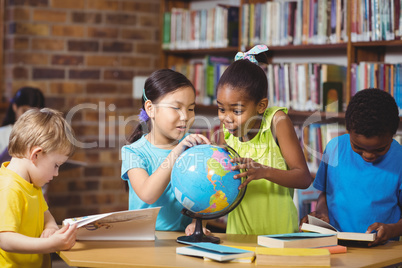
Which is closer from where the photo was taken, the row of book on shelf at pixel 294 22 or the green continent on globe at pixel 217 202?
the green continent on globe at pixel 217 202

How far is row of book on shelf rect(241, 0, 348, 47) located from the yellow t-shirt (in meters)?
2.49

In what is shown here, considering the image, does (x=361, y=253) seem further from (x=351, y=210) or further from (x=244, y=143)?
(x=244, y=143)

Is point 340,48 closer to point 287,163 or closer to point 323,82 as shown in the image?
point 323,82

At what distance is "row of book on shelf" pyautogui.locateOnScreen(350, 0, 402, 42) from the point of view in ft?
10.8

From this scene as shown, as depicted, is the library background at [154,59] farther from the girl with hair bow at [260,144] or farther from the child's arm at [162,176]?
the child's arm at [162,176]

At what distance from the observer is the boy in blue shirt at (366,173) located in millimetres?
1983

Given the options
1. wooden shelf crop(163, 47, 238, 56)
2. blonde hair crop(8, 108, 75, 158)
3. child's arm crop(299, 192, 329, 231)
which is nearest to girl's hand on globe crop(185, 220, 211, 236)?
child's arm crop(299, 192, 329, 231)

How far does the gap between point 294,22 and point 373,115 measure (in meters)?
2.11

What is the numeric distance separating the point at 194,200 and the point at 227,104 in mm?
→ 488

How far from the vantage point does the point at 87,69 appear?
466 centimetres

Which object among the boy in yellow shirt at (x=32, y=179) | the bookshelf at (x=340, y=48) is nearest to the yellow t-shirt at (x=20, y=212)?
the boy in yellow shirt at (x=32, y=179)

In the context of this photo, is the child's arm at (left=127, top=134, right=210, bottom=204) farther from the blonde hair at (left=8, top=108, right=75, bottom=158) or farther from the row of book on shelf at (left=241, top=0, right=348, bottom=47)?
the row of book on shelf at (left=241, top=0, right=348, bottom=47)

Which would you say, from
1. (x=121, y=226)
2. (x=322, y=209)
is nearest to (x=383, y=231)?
(x=322, y=209)

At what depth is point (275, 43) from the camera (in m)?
4.07
